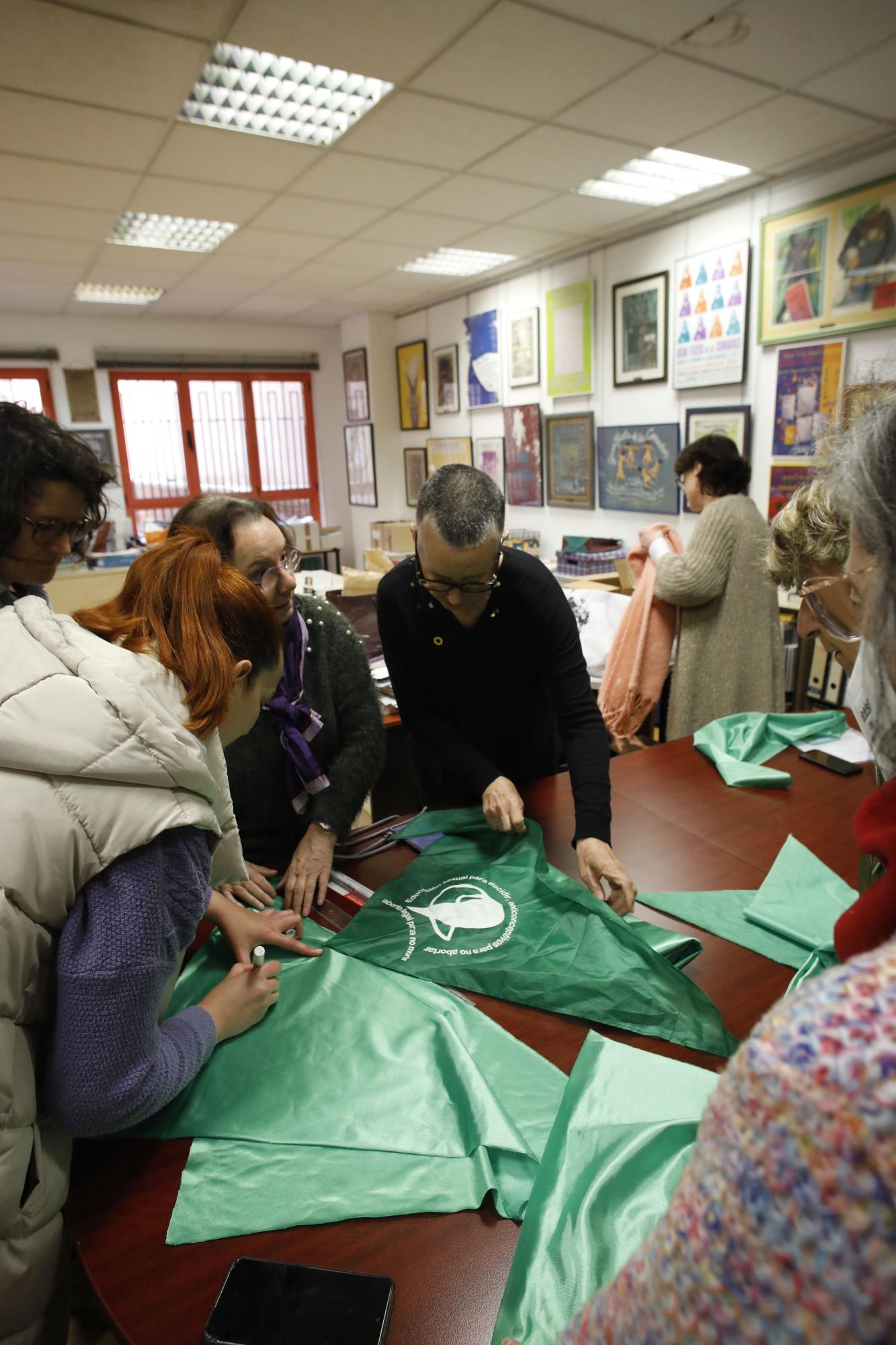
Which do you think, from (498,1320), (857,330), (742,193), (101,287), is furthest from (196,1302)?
(101,287)

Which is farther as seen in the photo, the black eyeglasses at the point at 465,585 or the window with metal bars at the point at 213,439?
the window with metal bars at the point at 213,439

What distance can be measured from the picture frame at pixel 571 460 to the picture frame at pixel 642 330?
410 mm

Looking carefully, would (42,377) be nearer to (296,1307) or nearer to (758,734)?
(758,734)

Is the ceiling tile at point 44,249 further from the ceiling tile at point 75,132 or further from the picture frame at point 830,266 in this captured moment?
the picture frame at point 830,266

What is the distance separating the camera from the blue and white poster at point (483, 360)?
5.91m

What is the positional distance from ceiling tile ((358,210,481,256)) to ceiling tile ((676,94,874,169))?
1.42 metres

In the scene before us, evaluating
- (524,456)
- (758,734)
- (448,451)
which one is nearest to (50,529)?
(758,734)

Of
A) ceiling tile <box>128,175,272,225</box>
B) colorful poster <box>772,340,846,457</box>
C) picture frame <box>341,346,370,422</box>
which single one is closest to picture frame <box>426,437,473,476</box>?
picture frame <box>341,346,370,422</box>

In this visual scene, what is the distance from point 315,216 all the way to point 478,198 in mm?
875

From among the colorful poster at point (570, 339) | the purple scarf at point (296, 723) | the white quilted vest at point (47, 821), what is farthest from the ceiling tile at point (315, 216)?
the white quilted vest at point (47, 821)

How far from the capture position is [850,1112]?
339mm

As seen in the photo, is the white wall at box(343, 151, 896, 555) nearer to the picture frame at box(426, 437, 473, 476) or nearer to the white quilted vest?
the picture frame at box(426, 437, 473, 476)

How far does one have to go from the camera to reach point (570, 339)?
5172mm

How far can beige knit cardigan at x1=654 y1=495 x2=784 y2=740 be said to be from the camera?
2846mm
